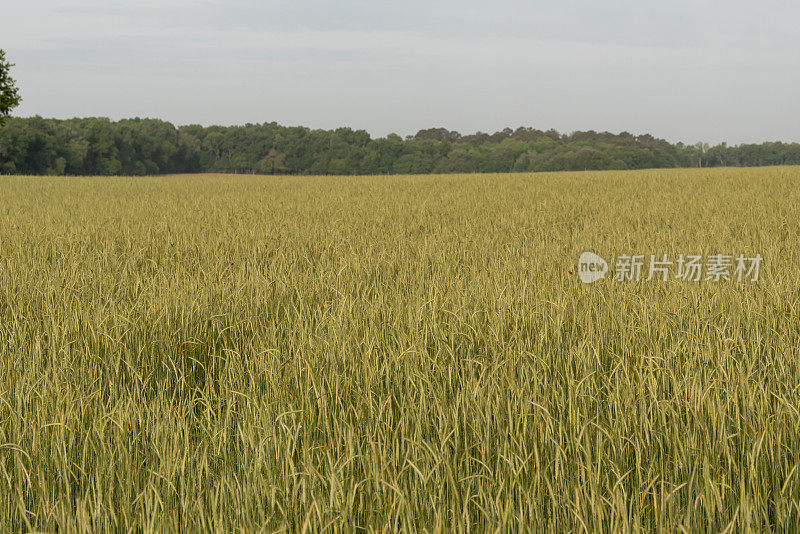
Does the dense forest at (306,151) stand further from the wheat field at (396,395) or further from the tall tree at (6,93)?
the wheat field at (396,395)

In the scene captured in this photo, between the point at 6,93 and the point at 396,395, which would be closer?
the point at 396,395

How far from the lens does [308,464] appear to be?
1671mm

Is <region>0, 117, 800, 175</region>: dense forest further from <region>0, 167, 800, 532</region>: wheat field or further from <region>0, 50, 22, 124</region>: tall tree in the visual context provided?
<region>0, 167, 800, 532</region>: wheat field

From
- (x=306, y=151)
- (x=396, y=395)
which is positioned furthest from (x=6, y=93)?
(x=306, y=151)

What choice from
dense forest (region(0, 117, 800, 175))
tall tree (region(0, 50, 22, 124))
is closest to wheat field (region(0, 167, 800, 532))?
tall tree (region(0, 50, 22, 124))

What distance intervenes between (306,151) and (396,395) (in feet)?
305

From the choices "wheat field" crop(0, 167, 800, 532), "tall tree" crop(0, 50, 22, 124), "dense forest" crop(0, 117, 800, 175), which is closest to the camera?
"wheat field" crop(0, 167, 800, 532)

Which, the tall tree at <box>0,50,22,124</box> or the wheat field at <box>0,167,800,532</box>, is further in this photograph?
the tall tree at <box>0,50,22,124</box>

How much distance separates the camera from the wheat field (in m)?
1.59

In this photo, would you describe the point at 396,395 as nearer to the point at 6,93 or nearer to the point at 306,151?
the point at 6,93

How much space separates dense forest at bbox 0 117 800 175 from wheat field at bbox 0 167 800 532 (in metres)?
65.2

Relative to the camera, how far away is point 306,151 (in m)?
92.3

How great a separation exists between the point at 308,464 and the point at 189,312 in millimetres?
2163

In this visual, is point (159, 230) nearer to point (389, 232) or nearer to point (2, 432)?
point (389, 232)
